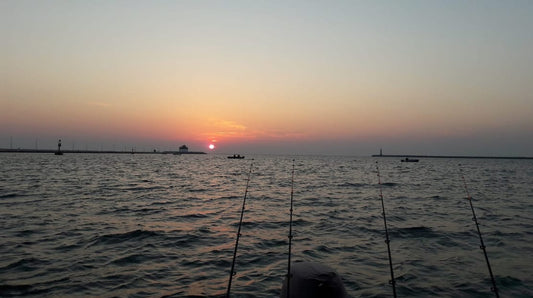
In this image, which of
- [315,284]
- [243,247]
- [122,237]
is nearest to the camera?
[315,284]

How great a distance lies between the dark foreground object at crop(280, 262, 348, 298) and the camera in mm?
4359

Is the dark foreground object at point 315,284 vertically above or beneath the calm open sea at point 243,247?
above

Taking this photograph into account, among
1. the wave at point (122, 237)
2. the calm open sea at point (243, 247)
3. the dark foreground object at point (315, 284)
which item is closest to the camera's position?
the dark foreground object at point (315, 284)

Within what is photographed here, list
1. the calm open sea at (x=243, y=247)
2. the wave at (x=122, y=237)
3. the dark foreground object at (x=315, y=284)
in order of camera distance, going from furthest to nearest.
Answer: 1. the wave at (x=122, y=237)
2. the calm open sea at (x=243, y=247)
3. the dark foreground object at (x=315, y=284)

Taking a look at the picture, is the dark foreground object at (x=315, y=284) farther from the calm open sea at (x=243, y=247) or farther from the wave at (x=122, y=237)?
the wave at (x=122, y=237)

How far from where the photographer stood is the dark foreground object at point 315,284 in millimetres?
4359

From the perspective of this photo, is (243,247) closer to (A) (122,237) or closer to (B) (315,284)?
(A) (122,237)

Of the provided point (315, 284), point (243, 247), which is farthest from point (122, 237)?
point (315, 284)

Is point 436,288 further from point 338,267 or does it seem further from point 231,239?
point 231,239

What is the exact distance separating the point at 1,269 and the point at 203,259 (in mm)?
4477

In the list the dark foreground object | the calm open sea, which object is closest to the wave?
the calm open sea

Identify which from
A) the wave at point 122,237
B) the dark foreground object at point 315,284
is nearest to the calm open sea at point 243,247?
the wave at point 122,237

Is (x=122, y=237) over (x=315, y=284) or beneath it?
beneath

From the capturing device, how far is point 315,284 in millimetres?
4402
